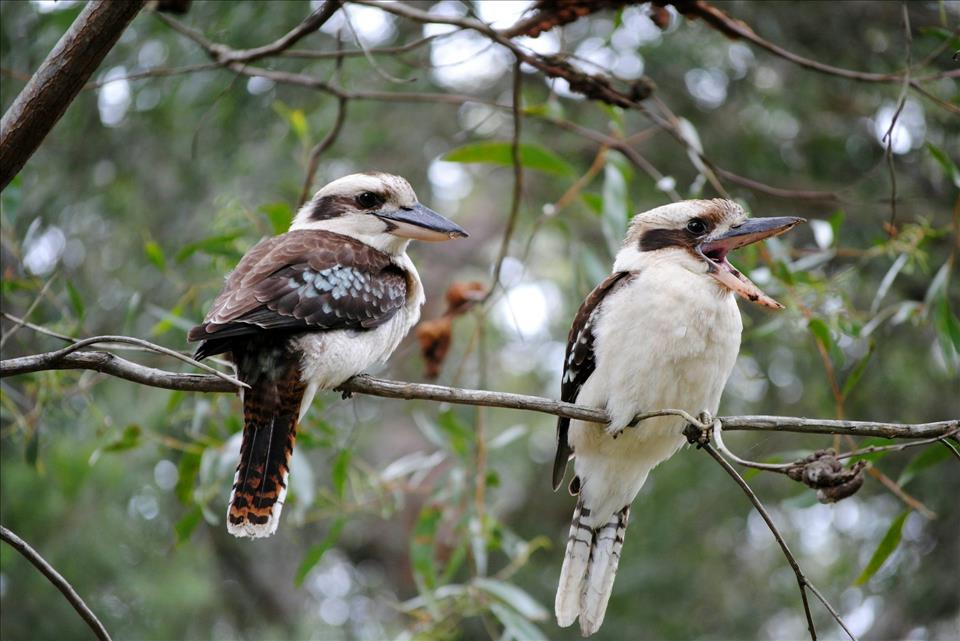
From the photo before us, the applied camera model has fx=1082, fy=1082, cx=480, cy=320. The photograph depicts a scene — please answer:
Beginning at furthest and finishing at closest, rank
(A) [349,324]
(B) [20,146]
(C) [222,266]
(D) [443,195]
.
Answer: (D) [443,195] → (C) [222,266] → (A) [349,324] → (B) [20,146]

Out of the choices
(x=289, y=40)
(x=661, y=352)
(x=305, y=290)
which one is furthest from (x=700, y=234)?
(x=289, y=40)

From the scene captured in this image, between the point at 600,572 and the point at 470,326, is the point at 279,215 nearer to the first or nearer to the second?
the point at 600,572

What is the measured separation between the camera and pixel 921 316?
274 centimetres

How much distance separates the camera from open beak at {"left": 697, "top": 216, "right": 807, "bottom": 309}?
7.35 feet

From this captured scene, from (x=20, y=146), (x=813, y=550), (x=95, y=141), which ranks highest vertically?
(x=20, y=146)

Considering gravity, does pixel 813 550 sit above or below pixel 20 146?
below

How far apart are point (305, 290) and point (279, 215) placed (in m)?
0.83

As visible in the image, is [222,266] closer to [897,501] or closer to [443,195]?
[897,501]

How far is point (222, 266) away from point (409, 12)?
1.11m

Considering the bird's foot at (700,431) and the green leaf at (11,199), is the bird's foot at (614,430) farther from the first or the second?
the green leaf at (11,199)

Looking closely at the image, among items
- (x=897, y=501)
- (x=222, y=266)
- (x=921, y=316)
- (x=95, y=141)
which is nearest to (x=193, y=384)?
(x=222, y=266)

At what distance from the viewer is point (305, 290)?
2.34 metres

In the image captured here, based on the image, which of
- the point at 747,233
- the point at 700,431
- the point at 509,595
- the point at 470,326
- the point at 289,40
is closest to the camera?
the point at 700,431

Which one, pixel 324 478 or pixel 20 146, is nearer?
pixel 20 146
